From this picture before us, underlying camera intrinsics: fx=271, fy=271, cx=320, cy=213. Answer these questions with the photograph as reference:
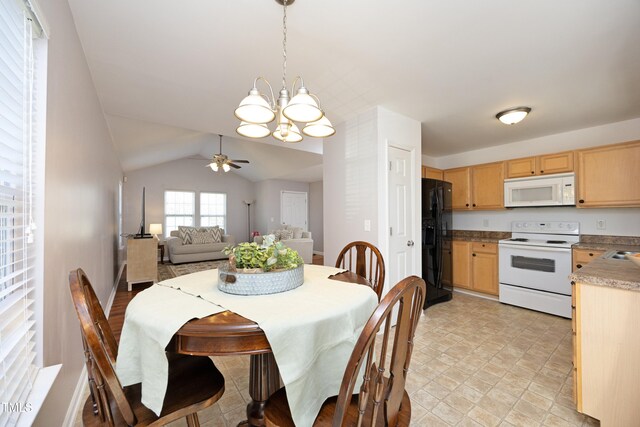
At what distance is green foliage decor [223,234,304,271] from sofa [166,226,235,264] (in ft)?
19.2

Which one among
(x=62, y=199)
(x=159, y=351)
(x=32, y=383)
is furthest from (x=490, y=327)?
(x=62, y=199)

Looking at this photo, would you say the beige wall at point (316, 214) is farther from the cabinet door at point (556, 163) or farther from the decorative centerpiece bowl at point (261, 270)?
the decorative centerpiece bowl at point (261, 270)

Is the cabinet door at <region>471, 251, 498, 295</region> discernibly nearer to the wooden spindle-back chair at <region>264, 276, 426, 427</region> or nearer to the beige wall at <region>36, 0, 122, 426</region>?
the wooden spindle-back chair at <region>264, 276, 426, 427</region>

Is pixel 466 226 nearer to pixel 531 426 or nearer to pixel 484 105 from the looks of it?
pixel 484 105

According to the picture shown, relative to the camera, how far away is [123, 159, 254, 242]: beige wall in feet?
24.5

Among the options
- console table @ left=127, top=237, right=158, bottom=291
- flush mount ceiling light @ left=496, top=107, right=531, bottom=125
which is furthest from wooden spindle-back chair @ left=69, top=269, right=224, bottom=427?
console table @ left=127, top=237, right=158, bottom=291

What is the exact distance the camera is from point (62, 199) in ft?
4.92

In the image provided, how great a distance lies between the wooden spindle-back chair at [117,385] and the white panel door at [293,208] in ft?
25.1

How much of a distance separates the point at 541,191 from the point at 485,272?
126cm

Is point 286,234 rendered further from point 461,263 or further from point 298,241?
point 461,263

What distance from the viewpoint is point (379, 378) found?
795 mm

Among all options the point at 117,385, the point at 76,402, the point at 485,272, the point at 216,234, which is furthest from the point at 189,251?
the point at 117,385

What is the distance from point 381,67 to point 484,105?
135 cm

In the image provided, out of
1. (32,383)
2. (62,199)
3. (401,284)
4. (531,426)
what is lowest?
(531,426)
